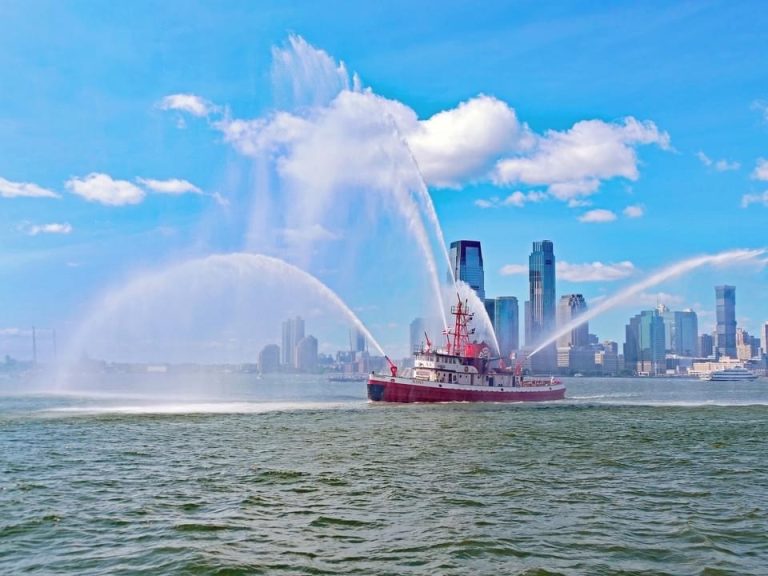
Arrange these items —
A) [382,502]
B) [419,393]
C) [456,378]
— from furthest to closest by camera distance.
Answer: [456,378] → [419,393] → [382,502]

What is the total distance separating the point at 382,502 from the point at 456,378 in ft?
173

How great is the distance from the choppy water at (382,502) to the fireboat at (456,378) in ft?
85.6

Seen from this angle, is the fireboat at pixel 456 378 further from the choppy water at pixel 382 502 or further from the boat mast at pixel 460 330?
the choppy water at pixel 382 502

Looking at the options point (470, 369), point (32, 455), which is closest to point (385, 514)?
point (32, 455)

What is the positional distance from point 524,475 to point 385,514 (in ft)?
29.2

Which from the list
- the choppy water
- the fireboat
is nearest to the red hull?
the fireboat

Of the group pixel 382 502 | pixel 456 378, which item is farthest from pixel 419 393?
pixel 382 502

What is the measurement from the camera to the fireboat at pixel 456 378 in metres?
71.6

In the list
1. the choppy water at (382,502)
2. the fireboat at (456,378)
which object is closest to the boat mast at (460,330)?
the fireboat at (456,378)

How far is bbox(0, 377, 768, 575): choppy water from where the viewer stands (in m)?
16.7

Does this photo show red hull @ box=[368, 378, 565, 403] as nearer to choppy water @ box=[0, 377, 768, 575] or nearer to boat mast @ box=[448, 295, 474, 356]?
boat mast @ box=[448, 295, 474, 356]

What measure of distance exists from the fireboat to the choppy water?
26.1m

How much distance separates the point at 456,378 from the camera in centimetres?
7506

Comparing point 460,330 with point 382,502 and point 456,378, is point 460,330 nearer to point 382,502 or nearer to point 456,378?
point 456,378
